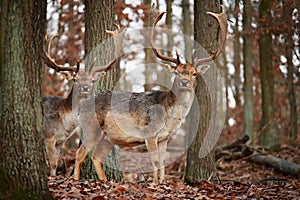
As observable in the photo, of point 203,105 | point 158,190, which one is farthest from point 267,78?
point 158,190

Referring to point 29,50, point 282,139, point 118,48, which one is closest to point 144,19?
point 118,48

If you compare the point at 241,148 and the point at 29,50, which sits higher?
the point at 29,50

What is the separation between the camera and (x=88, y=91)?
10148 mm

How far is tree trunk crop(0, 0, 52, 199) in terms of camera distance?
19.3 ft

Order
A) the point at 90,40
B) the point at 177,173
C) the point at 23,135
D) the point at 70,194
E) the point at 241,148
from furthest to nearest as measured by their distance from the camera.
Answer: the point at 241,148
the point at 177,173
the point at 90,40
the point at 70,194
the point at 23,135

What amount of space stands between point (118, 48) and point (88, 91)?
3.71 ft

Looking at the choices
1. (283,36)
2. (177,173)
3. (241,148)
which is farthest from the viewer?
(283,36)

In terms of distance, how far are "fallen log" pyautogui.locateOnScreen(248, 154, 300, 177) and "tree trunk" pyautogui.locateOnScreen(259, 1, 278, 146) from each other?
264 centimetres

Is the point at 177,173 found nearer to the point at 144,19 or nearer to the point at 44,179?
the point at 144,19

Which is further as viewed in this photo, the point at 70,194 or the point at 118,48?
the point at 118,48

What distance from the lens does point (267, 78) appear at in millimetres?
17375

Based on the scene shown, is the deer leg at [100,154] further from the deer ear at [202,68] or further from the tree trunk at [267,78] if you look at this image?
the tree trunk at [267,78]

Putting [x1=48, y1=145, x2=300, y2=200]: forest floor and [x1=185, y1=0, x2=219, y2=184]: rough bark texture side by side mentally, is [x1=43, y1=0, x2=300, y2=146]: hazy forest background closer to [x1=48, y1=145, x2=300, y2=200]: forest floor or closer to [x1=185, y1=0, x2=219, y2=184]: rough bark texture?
[x1=185, y1=0, x2=219, y2=184]: rough bark texture

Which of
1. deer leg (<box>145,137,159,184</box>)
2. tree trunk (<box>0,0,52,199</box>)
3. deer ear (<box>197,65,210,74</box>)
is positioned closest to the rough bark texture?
deer ear (<box>197,65,210,74</box>)
